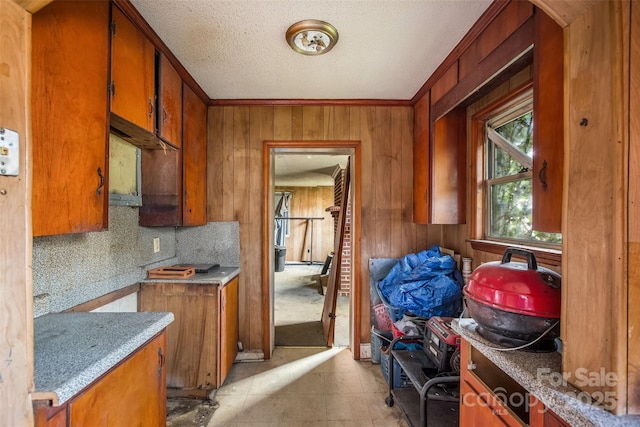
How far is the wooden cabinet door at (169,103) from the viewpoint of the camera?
176 cm

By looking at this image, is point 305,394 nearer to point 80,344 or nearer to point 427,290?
point 427,290

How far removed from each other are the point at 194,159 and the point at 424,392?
223 centimetres

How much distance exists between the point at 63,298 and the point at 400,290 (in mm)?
1972

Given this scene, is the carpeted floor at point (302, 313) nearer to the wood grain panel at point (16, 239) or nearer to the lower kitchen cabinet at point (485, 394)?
A: the lower kitchen cabinet at point (485, 394)

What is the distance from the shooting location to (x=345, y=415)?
1.91 metres

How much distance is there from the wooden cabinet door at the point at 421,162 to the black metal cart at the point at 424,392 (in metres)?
1.00

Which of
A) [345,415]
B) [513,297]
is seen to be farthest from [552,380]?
[345,415]

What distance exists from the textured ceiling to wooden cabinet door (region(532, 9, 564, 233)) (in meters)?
0.47

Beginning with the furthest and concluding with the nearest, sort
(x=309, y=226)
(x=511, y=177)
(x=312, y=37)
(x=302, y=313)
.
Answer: (x=309, y=226) → (x=302, y=313) → (x=511, y=177) → (x=312, y=37)

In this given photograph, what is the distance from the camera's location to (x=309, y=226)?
27.0 feet

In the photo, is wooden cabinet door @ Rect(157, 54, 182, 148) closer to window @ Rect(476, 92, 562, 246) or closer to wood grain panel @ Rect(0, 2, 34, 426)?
wood grain panel @ Rect(0, 2, 34, 426)

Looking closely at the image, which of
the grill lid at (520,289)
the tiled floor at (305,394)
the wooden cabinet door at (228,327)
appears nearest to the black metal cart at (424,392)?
the tiled floor at (305,394)

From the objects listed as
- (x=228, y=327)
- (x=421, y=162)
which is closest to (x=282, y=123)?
(x=421, y=162)

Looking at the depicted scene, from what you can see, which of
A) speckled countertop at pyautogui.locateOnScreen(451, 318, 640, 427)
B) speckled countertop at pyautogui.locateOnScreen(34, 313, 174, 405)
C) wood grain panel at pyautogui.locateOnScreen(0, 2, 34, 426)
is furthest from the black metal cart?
wood grain panel at pyautogui.locateOnScreen(0, 2, 34, 426)
